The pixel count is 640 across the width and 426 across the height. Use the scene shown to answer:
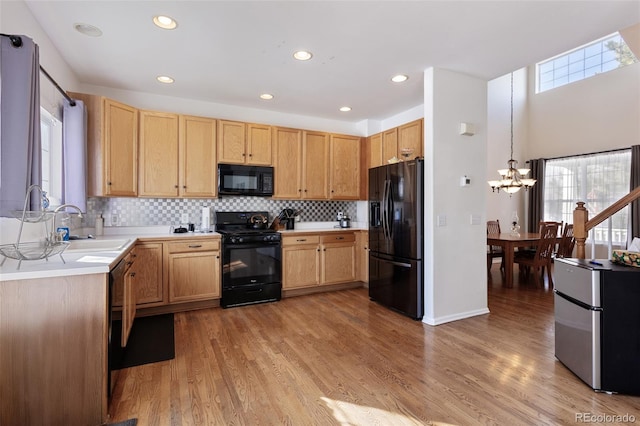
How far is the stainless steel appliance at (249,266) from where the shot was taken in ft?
12.7

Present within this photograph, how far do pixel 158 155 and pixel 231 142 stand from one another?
0.89 m

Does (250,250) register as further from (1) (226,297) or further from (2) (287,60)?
(2) (287,60)

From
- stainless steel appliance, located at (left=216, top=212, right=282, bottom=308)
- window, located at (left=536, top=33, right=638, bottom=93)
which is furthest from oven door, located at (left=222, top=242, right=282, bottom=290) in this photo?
window, located at (left=536, top=33, right=638, bottom=93)

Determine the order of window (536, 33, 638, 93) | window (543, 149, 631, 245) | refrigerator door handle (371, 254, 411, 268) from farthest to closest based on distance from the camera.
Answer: window (536, 33, 638, 93) → window (543, 149, 631, 245) → refrigerator door handle (371, 254, 411, 268)

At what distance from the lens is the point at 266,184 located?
4391mm

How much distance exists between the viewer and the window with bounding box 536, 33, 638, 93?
6176 mm

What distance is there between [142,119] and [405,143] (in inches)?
128

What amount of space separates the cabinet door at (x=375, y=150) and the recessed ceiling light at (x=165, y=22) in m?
3.04

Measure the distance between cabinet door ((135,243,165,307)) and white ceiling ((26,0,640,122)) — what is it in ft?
6.20

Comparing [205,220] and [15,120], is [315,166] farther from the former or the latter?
[15,120]

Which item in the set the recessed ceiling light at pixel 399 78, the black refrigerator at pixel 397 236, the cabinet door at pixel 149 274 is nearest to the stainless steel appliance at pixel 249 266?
the cabinet door at pixel 149 274

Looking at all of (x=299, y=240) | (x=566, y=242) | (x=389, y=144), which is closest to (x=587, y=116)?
(x=566, y=242)

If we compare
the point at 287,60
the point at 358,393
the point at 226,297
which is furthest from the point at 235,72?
the point at 358,393

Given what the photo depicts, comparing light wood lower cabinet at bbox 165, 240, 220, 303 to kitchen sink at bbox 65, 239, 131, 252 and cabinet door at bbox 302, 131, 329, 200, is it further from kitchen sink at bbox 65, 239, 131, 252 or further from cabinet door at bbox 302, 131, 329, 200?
cabinet door at bbox 302, 131, 329, 200
